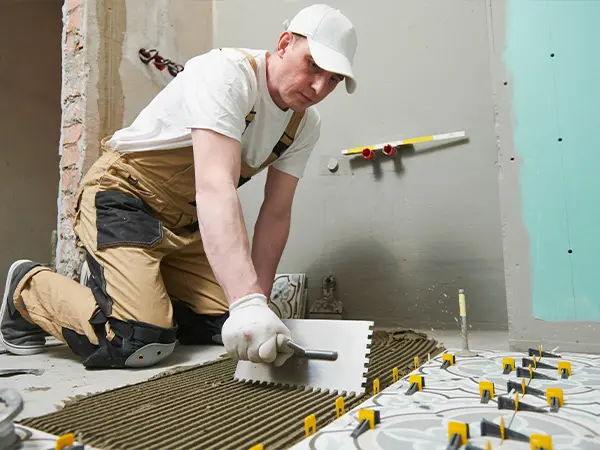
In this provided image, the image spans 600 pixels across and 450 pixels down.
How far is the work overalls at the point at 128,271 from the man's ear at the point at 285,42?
76mm

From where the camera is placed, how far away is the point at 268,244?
130 centimetres

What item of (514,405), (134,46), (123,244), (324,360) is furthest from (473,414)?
(134,46)

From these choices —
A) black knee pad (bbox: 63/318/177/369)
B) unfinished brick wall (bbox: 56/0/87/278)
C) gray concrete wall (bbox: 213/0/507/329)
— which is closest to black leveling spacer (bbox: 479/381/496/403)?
black knee pad (bbox: 63/318/177/369)

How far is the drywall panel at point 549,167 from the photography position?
113 cm

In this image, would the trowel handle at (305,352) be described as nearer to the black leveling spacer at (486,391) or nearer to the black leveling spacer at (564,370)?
the black leveling spacer at (486,391)

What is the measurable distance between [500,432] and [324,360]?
0.35 meters

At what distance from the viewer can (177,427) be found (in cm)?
67

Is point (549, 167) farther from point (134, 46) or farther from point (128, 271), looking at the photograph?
point (134, 46)

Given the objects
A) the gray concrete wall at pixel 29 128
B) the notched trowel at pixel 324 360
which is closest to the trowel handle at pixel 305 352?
the notched trowel at pixel 324 360

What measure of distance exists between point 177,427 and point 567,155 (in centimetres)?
111

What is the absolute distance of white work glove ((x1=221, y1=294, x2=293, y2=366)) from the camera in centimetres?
80

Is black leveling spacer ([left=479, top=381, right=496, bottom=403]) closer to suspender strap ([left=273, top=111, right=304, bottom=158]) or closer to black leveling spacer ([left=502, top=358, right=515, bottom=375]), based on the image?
black leveling spacer ([left=502, top=358, right=515, bottom=375])

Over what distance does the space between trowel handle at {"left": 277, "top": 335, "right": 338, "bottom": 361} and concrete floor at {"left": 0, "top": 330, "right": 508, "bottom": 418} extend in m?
0.39

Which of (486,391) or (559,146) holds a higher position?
(559,146)
